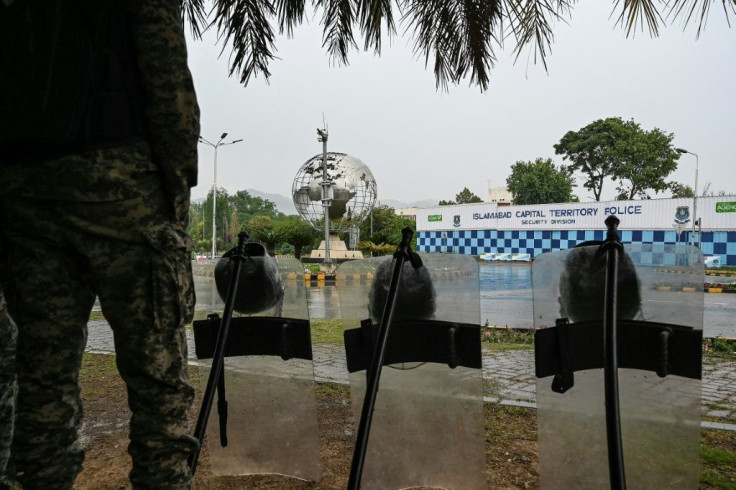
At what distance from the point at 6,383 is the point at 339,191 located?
2431cm

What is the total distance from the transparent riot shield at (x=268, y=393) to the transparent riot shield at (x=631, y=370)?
994 millimetres

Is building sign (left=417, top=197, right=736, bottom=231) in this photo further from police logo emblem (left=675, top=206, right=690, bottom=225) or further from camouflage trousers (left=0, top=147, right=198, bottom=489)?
camouflage trousers (left=0, top=147, right=198, bottom=489)

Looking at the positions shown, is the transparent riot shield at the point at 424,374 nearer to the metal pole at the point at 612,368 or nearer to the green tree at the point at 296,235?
the metal pole at the point at 612,368

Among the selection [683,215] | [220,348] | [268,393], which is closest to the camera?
[220,348]

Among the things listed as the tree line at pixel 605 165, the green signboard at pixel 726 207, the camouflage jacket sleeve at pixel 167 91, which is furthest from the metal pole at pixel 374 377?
the tree line at pixel 605 165

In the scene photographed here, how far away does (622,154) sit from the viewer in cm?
4459

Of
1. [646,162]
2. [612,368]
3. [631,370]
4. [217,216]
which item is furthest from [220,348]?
[217,216]

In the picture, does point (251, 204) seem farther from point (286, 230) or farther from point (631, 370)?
point (631, 370)

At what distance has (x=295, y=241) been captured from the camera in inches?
1160

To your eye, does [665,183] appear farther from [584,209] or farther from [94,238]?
[94,238]

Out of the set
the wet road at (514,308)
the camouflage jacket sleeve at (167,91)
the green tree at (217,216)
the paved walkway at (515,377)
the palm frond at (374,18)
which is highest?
the green tree at (217,216)

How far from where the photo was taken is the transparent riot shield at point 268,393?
252 centimetres

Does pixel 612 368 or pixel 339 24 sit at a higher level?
pixel 339 24

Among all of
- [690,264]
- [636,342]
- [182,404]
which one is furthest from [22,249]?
[690,264]
